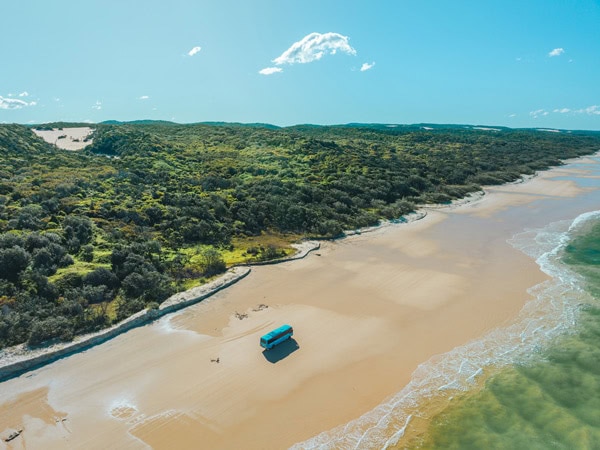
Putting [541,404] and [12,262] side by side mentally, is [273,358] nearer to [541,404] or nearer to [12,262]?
[541,404]

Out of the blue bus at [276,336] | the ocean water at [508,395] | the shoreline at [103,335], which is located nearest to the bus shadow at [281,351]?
the blue bus at [276,336]

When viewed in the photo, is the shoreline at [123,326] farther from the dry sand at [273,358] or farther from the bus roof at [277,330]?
the bus roof at [277,330]

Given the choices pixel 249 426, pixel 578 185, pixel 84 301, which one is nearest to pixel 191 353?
pixel 249 426

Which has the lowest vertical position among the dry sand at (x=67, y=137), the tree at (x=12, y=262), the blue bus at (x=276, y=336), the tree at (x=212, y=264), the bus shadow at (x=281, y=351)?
the bus shadow at (x=281, y=351)

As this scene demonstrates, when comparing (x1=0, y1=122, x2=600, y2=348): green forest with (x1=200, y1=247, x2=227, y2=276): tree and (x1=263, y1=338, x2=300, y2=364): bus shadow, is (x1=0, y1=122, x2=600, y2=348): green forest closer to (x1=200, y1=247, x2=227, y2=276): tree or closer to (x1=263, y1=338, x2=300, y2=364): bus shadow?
(x1=200, y1=247, x2=227, y2=276): tree

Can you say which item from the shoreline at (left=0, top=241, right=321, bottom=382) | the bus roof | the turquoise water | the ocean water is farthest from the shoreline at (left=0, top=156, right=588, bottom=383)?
the turquoise water

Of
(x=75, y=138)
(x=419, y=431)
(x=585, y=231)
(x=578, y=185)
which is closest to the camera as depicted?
(x=419, y=431)

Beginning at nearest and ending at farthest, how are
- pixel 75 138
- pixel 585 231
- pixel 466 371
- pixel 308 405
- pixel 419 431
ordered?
pixel 419 431
pixel 308 405
pixel 466 371
pixel 585 231
pixel 75 138

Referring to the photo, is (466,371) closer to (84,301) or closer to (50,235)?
(84,301)
